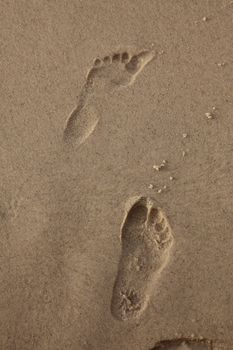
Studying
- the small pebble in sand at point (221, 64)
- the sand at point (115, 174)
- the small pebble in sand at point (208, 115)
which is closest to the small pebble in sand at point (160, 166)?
the sand at point (115, 174)

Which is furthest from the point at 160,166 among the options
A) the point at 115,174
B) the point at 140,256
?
the point at 140,256

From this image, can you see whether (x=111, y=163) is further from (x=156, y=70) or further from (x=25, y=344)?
(x=25, y=344)

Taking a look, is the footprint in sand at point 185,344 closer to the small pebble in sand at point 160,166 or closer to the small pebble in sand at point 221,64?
the small pebble in sand at point 160,166

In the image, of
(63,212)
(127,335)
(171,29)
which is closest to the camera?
(127,335)

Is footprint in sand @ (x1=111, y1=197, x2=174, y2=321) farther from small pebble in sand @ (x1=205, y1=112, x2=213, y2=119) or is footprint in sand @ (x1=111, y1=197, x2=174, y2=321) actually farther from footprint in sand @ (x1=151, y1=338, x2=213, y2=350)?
small pebble in sand @ (x1=205, y1=112, x2=213, y2=119)

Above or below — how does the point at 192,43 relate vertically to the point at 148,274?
above

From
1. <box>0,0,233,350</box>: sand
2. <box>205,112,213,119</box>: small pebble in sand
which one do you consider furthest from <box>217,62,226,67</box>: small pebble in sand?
<box>205,112,213,119</box>: small pebble in sand

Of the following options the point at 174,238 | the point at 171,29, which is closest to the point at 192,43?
the point at 171,29
